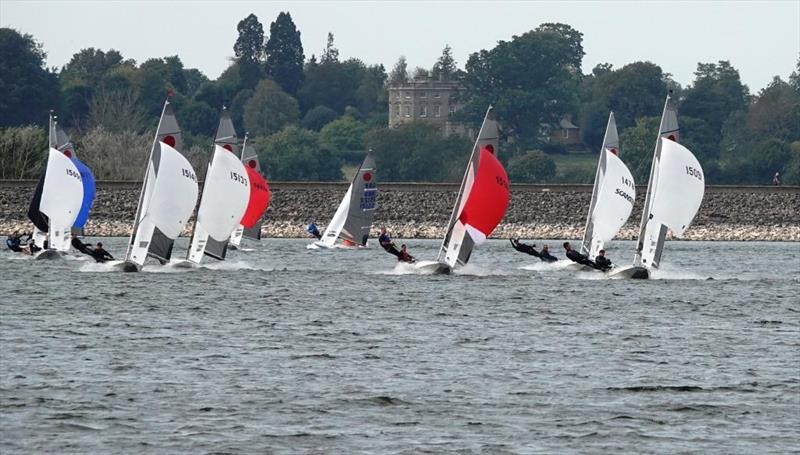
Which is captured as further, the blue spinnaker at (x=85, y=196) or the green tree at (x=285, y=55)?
the green tree at (x=285, y=55)

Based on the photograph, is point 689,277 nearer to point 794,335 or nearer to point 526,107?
point 794,335

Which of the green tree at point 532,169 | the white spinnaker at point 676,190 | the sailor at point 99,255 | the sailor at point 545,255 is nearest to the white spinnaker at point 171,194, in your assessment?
the sailor at point 99,255

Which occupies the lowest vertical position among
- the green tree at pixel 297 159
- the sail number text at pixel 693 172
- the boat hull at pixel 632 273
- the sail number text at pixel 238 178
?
the green tree at pixel 297 159

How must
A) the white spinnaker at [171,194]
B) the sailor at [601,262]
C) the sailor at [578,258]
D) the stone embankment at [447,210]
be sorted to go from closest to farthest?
1. the white spinnaker at [171,194]
2. the sailor at [578,258]
3. the sailor at [601,262]
4. the stone embankment at [447,210]

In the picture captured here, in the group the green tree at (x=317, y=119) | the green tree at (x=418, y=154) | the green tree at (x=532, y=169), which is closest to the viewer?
the green tree at (x=418, y=154)

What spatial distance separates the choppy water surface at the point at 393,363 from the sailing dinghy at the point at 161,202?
108cm

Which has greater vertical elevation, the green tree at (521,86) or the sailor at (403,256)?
the green tree at (521,86)

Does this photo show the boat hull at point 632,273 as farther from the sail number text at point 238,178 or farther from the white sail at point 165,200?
the white sail at point 165,200

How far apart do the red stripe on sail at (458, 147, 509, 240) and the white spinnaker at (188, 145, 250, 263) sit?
631 centimetres

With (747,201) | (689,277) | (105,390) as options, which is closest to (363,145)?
(747,201)

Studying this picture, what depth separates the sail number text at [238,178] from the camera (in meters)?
47.4

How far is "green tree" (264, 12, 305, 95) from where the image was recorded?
18638cm

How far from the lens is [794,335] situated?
34844mm

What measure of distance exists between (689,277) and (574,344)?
1837cm
